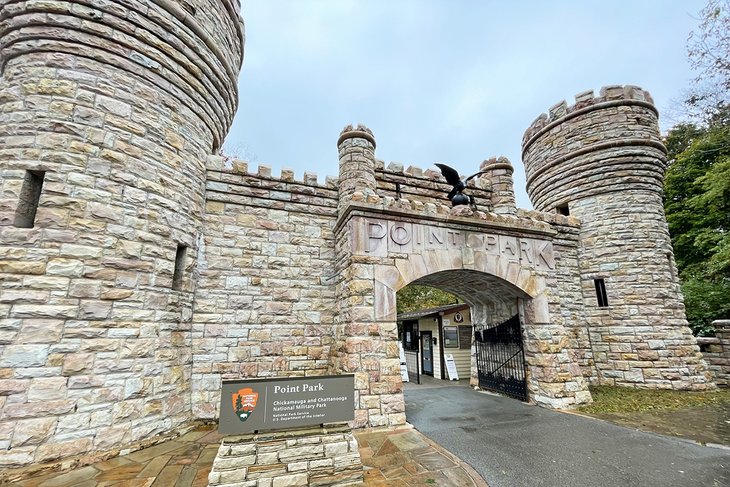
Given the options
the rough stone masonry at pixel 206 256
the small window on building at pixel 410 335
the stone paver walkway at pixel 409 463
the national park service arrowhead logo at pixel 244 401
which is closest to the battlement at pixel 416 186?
the rough stone masonry at pixel 206 256

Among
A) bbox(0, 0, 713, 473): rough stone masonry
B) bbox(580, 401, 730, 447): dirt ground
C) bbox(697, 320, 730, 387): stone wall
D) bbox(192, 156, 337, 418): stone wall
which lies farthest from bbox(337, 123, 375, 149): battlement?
bbox(697, 320, 730, 387): stone wall

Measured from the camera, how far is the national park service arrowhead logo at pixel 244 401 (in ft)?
10.0

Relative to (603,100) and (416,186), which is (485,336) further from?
(603,100)

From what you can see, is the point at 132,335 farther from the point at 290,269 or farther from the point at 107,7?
the point at 107,7

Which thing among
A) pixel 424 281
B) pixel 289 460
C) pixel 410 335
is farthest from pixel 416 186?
pixel 410 335

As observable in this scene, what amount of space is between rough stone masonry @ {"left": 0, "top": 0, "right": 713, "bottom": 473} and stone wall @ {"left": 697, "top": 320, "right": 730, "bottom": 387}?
1.18 meters

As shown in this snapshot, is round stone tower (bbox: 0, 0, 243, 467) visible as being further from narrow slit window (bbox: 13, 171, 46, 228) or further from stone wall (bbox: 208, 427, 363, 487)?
stone wall (bbox: 208, 427, 363, 487)

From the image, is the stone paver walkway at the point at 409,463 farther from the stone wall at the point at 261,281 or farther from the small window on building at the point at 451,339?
the small window on building at the point at 451,339

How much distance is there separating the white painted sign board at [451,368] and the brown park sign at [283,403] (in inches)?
346

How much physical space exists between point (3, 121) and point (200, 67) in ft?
9.76

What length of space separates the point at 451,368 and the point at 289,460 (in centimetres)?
925

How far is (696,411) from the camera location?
589 centimetres

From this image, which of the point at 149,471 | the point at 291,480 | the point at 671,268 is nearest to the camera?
the point at 291,480

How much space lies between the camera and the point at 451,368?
36.8 ft
